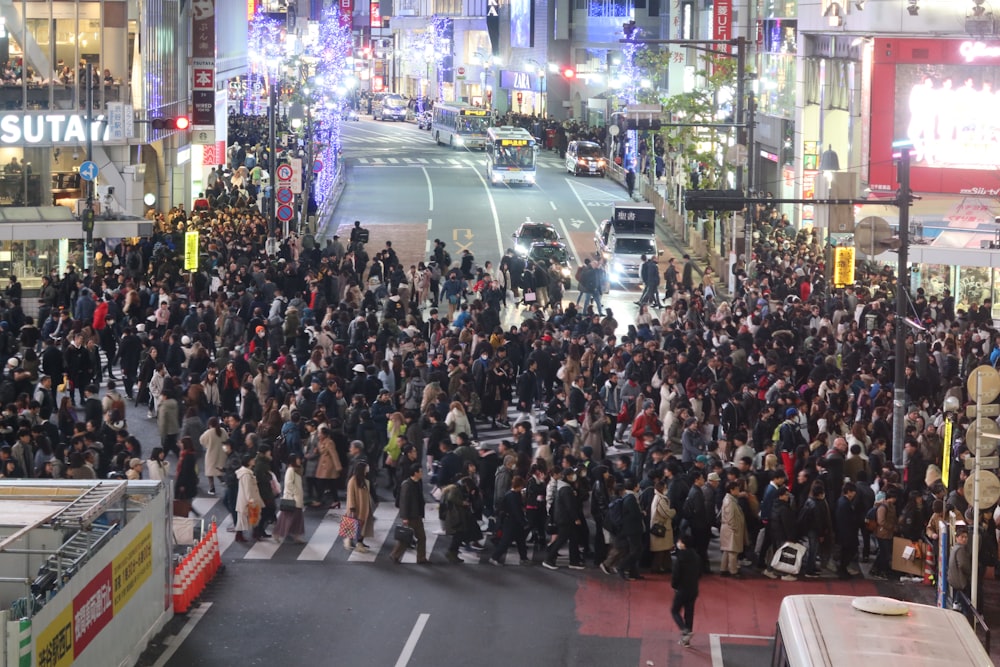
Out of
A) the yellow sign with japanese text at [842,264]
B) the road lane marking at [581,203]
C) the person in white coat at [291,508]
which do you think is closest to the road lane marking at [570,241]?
the road lane marking at [581,203]

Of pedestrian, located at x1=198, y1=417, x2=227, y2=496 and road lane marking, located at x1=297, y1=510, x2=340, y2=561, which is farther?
pedestrian, located at x1=198, y1=417, x2=227, y2=496

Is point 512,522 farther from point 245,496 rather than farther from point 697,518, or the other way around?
point 245,496

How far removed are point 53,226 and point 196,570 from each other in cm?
2253

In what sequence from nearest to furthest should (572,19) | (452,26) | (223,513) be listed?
(223,513)
(572,19)
(452,26)

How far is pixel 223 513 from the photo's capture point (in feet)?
70.0

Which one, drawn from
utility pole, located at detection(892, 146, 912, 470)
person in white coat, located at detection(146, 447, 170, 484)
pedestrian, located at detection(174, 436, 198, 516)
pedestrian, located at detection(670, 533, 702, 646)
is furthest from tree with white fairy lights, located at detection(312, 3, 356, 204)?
pedestrian, located at detection(670, 533, 702, 646)

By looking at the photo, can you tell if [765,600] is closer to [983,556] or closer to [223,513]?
[983,556]

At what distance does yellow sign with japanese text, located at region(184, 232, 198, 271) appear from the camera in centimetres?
3512

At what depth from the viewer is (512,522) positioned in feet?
62.4

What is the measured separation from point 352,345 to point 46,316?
22.6 feet

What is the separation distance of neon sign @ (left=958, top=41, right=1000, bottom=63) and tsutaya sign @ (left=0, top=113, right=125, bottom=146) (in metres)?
22.7

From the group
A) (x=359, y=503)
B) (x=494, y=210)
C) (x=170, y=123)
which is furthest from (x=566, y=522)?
(x=494, y=210)

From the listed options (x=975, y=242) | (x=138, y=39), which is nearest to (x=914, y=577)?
(x=975, y=242)

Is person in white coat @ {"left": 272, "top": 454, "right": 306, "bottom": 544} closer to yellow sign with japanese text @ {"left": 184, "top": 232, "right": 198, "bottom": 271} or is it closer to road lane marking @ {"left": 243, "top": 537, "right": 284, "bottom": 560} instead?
road lane marking @ {"left": 243, "top": 537, "right": 284, "bottom": 560}
